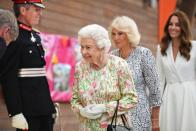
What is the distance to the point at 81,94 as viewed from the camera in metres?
3.87

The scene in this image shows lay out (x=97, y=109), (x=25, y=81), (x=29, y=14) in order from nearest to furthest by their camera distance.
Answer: (x=97, y=109)
(x=25, y=81)
(x=29, y=14)

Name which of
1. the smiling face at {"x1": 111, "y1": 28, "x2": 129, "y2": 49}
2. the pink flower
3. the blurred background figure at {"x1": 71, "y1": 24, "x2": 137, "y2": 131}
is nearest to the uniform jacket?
the blurred background figure at {"x1": 71, "y1": 24, "x2": 137, "y2": 131}

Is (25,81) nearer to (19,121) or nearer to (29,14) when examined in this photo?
(19,121)

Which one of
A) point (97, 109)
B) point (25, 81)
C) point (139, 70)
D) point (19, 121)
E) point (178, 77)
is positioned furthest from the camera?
point (178, 77)

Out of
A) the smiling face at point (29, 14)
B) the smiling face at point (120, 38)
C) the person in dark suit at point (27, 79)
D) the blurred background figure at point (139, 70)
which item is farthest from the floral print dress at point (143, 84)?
the smiling face at point (29, 14)

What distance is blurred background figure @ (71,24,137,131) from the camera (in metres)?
3.78

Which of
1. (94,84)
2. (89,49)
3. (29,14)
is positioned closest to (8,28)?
(29,14)

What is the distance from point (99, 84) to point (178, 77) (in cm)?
155

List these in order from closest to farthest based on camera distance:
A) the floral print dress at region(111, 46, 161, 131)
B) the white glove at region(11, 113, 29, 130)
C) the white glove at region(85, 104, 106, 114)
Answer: the white glove at region(85, 104, 106, 114) → the white glove at region(11, 113, 29, 130) → the floral print dress at region(111, 46, 161, 131)

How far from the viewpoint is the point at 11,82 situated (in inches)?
154

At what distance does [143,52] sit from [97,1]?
4.51 metres

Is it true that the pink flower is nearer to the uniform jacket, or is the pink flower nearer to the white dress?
the uniform jacket

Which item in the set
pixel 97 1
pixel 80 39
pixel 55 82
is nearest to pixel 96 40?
pixel 80 39

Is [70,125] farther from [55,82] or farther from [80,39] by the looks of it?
[80,39]
